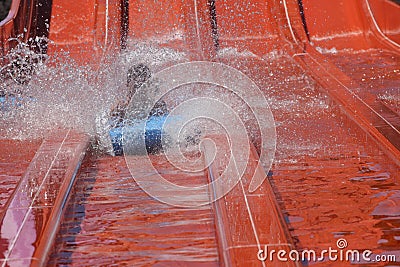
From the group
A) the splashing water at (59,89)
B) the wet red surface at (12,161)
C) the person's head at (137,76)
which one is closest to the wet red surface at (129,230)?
the wet red surface at (12,161)

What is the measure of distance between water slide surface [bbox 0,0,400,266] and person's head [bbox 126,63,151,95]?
59 mm

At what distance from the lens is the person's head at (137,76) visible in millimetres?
3059

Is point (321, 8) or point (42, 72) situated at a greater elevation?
point (321, 8)

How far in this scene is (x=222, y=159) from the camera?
1.96 metres

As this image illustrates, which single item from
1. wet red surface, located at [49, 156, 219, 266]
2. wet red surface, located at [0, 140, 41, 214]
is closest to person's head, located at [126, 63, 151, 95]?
wet red surface, located at [0, 140, 41, 214]

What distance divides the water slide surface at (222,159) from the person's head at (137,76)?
0.06 m

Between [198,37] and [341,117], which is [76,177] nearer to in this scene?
[341,117]

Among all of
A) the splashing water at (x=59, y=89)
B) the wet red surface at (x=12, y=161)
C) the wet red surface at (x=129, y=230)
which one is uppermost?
the splashing water at (x=59, y=89)

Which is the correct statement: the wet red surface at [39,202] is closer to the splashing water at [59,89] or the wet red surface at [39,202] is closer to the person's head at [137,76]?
the splashing water at [59,89]

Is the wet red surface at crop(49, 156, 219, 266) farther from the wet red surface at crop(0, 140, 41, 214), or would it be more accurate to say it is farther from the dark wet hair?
the dark wet hair

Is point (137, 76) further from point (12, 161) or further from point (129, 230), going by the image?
point (129, 230)

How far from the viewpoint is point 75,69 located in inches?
133

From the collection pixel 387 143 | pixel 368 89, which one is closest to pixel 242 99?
pixel 368 89

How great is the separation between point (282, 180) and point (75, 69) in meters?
1.86
